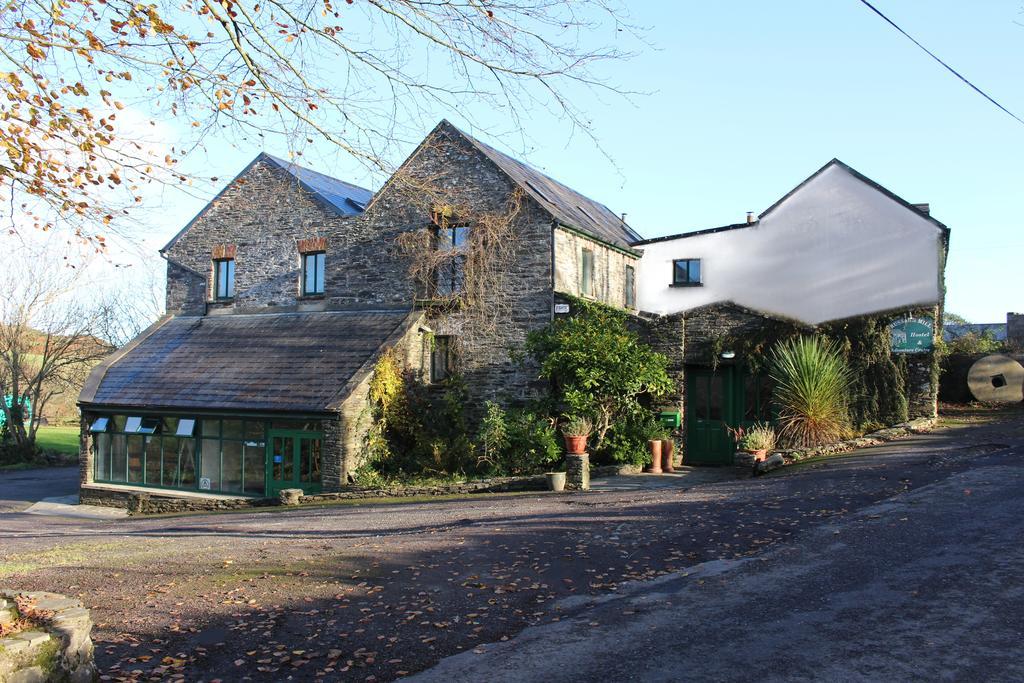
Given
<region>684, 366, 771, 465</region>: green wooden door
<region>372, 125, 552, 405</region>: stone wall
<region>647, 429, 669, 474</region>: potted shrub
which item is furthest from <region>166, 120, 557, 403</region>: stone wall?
<region>684, 366, 771, 465</region>: green wooden door

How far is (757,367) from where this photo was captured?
19.3m

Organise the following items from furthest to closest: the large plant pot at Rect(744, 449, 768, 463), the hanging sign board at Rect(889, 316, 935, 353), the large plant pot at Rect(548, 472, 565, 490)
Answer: the hanging sign board at Rect(889, 316, 935, 353)
the large plant pot at Rect(548, 472, 565, 490)
the large plant pot at Rect(744, 449, 768, 463)

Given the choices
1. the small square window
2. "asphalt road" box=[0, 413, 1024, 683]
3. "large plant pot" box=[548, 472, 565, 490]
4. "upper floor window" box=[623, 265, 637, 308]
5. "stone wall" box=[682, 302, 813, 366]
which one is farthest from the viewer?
"upper floor window" box=[623, 265, 637, 308]

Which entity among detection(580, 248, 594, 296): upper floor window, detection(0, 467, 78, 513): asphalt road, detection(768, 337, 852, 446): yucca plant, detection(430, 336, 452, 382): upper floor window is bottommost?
detection(0, 467, 78, 513): asphalt road

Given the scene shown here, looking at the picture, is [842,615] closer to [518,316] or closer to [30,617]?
[30,617]

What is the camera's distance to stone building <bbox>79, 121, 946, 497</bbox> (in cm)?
2028

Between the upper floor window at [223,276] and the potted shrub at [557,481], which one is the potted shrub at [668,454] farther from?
the upper floor window at [223,276]

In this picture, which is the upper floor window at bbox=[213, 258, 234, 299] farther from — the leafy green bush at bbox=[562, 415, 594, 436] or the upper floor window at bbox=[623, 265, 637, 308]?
the leafy green bush at bbox=[562, 415, 594, 436]

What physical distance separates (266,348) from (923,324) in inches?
677

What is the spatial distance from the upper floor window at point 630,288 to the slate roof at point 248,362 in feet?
25.1

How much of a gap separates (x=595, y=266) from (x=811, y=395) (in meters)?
8.18

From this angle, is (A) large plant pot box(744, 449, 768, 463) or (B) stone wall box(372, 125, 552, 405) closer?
(A) large plant pot box(744, 449, 768, 463)

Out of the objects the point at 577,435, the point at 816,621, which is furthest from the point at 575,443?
the point at 816,621

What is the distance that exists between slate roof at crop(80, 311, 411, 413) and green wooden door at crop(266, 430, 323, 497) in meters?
0.87
